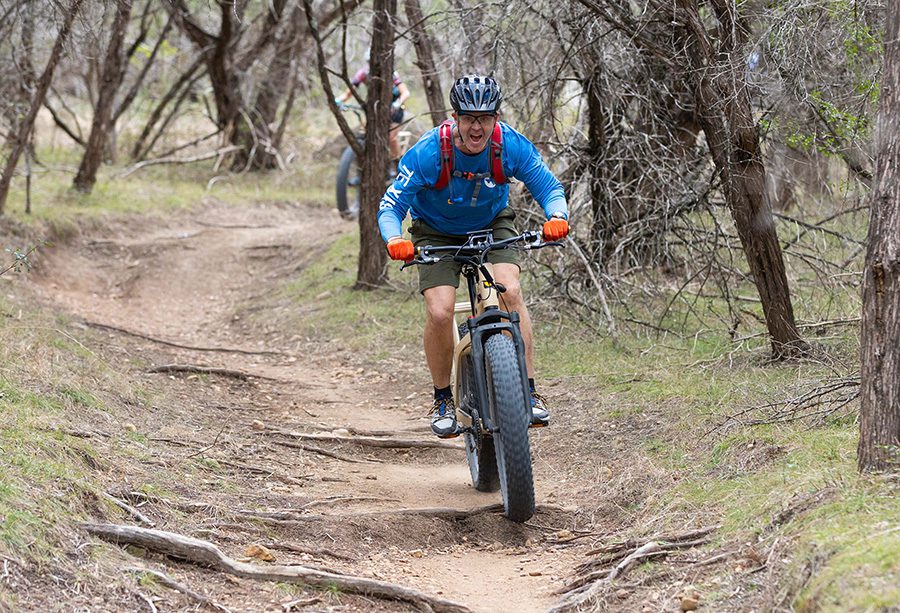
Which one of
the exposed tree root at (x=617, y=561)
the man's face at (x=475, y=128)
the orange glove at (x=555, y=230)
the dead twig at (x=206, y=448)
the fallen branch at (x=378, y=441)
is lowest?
the exposed tree root at (x=617, y=561)

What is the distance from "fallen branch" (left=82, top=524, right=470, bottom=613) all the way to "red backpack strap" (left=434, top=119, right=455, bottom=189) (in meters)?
2.22

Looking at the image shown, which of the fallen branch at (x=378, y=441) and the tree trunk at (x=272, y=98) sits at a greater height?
the tree trunk at (x=272, y=98)

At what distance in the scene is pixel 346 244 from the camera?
13.6m

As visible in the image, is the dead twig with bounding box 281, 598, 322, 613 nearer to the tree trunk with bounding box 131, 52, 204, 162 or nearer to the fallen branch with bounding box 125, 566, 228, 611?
the fallen branch with bounding box 125, 566, 228, 611

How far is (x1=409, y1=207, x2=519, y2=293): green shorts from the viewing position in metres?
5.50

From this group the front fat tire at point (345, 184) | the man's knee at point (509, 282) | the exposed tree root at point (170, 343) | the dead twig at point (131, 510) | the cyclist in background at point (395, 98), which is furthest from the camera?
the front fat tire at point (345, 184)

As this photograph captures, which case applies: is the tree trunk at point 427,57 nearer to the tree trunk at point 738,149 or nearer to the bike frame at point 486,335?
the tree trunk at point 738,149

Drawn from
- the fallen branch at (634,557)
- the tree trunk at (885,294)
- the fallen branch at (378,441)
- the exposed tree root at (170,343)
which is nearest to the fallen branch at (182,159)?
the exposed tree root at (170,343)

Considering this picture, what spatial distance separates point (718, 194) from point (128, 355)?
561cm

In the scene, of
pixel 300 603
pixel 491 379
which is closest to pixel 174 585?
pixel 300 603

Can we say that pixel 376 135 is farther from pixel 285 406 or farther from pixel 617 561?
pixel 617 561

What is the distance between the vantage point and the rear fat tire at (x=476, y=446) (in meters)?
5.49

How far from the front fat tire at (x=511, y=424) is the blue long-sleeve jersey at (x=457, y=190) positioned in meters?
0.88

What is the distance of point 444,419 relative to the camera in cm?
566
